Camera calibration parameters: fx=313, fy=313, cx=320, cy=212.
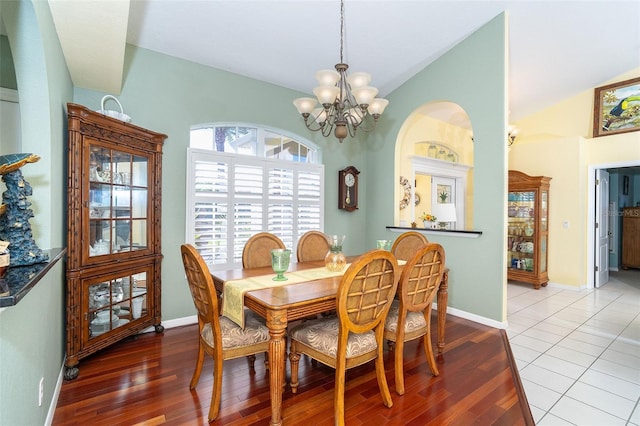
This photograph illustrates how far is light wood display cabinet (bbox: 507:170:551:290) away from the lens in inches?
208

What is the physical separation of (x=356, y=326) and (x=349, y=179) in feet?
10.8

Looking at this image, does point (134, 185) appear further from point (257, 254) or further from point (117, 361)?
point (117, 361)

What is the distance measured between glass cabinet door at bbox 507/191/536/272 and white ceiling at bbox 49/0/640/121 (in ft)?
6.64

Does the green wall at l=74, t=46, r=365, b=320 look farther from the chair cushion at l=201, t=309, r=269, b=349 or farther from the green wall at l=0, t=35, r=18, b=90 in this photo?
the chair cushion at l=201, t=309, r=269, b=349

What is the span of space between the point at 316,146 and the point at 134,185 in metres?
2.49

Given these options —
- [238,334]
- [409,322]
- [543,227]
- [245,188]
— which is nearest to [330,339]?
[238,334]

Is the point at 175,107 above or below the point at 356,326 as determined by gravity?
above

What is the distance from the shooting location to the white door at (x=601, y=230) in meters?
5.29

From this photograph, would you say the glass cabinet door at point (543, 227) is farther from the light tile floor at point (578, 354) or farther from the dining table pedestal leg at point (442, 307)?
the dining table pedestal leg at point (442, 307)

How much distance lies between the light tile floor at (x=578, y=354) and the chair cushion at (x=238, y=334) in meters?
1.86

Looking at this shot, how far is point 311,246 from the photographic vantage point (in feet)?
11.1

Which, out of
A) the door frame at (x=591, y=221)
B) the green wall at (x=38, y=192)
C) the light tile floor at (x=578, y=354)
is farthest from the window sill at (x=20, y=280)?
the door frame at (x=591, y=221)

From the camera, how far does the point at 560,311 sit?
4105mm

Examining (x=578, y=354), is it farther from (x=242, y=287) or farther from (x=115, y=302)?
(x=115, y=302)
